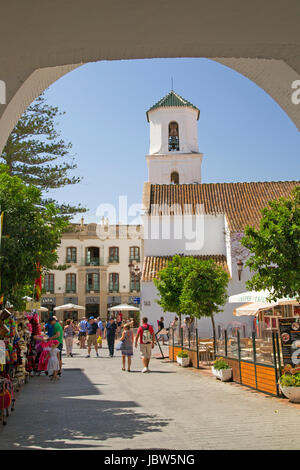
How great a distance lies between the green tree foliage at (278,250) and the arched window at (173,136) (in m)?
25.5

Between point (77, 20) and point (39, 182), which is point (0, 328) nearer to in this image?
point (77, 20)

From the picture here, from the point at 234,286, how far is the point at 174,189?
28.9ft

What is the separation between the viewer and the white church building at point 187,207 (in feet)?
89.4

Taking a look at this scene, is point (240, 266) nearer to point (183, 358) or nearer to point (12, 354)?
point (183, 358)

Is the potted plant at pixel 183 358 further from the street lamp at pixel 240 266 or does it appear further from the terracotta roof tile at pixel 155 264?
the terracotta roof tile at pixel 155 264

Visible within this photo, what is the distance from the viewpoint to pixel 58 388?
36.5 ft

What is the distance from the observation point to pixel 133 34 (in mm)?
3645

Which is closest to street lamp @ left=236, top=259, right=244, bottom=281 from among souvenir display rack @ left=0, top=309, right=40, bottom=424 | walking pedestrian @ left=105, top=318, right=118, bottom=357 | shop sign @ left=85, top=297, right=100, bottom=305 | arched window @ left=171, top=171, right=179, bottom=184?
walking pedestrian @ left=105, top=318, right=118, bottom=357

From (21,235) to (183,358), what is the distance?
30.1 feet

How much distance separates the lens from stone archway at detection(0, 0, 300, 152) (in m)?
3.38

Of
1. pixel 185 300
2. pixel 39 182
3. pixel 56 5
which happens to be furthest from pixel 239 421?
pixel 39 182

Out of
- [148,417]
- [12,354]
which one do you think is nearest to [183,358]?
[12,354]

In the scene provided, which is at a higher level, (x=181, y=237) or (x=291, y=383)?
(x=181, y=237)

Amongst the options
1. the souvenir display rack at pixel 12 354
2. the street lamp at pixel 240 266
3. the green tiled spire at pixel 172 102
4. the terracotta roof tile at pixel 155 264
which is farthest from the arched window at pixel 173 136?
the souvenir display rack at pixel 12 354
